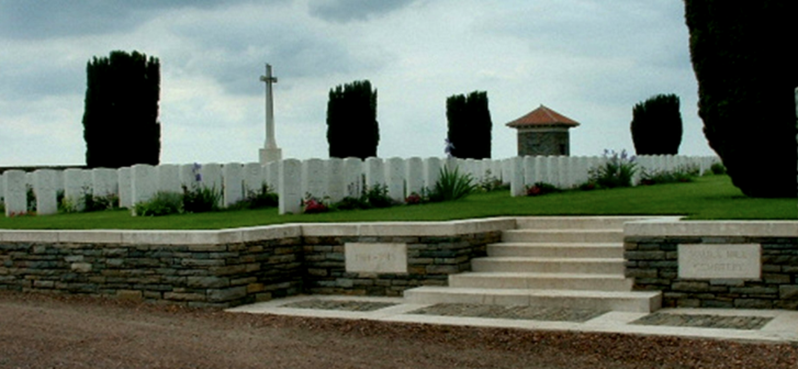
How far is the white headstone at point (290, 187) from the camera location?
15.6 meters

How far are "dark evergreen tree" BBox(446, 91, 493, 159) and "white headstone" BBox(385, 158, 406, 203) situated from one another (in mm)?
15223

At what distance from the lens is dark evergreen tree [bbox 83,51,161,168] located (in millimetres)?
27297

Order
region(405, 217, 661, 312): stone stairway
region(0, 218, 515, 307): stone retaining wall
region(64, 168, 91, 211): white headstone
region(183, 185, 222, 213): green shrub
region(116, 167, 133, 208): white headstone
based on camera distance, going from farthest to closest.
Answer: region(64, 168, 91, 211): white headstone
region(116, 167, 133, 208): white headstone
region(183, 185, 222, 213): green shrub
region(0, 218, 515, 307): stone retaining wall
region(405, 217, 661, 312): stone stairway

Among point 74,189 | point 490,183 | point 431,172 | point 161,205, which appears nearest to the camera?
point 161,205

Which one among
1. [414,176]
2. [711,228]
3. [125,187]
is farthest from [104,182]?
[711,228]

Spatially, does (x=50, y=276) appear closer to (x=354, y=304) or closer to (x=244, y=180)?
(x=354, y=304)

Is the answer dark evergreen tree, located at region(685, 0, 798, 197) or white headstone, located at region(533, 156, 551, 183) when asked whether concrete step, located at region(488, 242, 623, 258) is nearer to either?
dark evergreen tree, located at region(685, 0, 798, 197)

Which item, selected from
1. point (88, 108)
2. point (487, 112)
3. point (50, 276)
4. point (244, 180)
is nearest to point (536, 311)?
point (50, 276)

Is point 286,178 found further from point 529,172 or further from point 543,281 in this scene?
point 529,172

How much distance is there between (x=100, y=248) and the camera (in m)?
11.8

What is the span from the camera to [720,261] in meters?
9.85

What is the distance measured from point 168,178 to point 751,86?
10113 millimetres

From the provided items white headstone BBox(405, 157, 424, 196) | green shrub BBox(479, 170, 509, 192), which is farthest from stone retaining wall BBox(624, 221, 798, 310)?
green shrub BBox(479, 170, 509, 192)

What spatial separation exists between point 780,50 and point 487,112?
64.0ft
